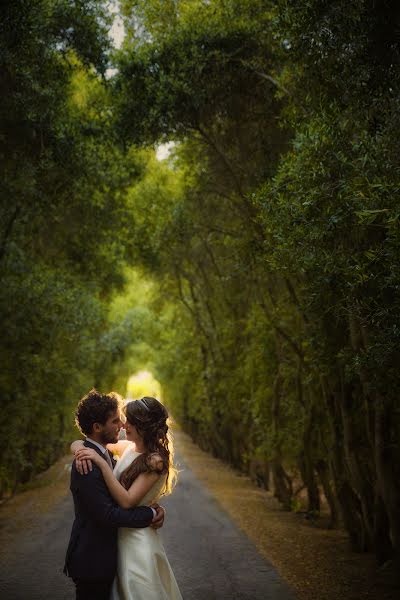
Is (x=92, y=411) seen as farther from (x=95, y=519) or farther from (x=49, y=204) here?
(x=49, y=204)

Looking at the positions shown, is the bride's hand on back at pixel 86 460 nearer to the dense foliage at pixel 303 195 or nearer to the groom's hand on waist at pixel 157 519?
the groom's hand on waist at pixel 157 519

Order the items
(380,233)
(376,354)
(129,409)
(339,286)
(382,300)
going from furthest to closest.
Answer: (380,233) < (339,286) < (382,300) < (376,354) < (129,409)

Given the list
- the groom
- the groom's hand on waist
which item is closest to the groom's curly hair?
the groom

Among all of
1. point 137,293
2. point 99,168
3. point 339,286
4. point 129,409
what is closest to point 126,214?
point 99,168

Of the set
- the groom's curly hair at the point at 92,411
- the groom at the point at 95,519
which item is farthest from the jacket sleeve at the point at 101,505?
the groom's curly hair at the point at 92,411

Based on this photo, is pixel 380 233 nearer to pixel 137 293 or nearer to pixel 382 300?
pixel 382 300

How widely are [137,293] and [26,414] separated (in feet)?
106

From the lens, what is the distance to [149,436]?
13.2ft

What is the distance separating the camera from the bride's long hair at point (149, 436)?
3.90 meters

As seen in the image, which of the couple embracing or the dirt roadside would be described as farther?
the dirt roadside

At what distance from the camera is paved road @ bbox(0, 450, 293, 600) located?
7.75m

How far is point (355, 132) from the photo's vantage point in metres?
8.11

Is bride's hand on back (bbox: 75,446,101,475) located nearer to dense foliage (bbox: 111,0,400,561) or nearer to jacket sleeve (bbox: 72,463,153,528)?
jacket sleeve (bbox: 72,463,153,528)

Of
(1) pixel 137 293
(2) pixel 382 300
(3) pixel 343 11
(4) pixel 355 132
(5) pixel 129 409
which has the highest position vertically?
(1) pixel 137 293
